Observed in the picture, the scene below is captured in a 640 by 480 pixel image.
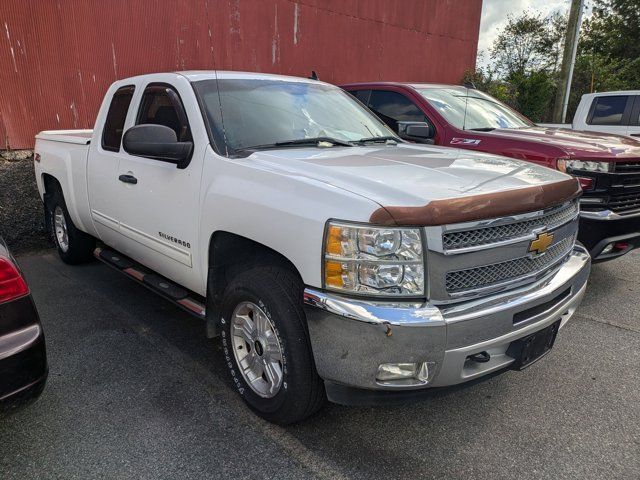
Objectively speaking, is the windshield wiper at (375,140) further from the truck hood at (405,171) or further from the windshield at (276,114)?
the truck hood at (405,171)

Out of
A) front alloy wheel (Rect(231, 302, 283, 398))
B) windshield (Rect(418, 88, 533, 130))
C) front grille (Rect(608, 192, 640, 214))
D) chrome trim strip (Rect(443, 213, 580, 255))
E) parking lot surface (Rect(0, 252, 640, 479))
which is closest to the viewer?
chrome trim strip (Rect(443, 213, 580, 255))

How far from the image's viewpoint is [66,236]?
5.29 m

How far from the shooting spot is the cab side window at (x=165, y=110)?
3268 mm

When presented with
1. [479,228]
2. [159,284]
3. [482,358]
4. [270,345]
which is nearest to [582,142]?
[479,228]

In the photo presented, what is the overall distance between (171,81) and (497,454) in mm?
3073

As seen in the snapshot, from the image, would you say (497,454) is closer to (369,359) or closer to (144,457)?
(369,359)

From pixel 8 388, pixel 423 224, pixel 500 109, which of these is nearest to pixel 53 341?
pixel 8 388

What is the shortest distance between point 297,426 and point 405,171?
148 centimetres

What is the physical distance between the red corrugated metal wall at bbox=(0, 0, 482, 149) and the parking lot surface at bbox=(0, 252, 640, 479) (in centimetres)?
364

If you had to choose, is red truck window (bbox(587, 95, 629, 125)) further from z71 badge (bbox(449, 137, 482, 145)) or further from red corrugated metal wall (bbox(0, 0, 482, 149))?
red corrugated metal wall (bbox(0, 0, 482, 149))

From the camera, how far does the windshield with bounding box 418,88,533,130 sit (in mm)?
5625

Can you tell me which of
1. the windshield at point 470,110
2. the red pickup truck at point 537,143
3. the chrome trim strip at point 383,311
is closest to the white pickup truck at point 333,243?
the chrome trim strip at point 383,311

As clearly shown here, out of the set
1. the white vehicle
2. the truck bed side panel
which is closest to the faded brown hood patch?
the truck bed side panel

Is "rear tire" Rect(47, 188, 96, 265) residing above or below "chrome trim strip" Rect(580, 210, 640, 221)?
below
